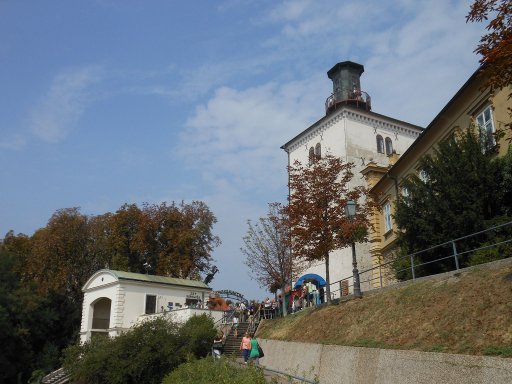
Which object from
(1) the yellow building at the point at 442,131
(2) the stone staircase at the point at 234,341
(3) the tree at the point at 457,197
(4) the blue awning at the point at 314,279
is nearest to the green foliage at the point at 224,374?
Result: (1) the yellow building at the point at 442,131

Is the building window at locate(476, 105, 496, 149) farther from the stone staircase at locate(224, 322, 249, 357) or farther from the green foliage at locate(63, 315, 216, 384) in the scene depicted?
the stone staircase at locate(224, 322, 249, 357)

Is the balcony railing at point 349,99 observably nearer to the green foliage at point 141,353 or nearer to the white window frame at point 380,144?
the white window frame at point 380,144

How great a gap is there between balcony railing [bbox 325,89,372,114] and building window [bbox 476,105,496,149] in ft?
79.2

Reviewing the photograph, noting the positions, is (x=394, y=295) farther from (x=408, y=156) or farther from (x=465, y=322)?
(x=408, y=156)

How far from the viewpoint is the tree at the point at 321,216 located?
73.4 feet

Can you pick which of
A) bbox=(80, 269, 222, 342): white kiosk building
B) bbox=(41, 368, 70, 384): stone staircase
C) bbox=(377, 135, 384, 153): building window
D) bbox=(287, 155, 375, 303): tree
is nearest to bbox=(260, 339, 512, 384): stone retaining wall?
bbox=(287, 155, 375, 303): tree

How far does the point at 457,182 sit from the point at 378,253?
15005mm

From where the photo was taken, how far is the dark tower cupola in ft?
148

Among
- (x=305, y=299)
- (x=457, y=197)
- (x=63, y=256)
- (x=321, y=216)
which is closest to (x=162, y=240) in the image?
(x=63, y=256)

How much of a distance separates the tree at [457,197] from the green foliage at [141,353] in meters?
12.2

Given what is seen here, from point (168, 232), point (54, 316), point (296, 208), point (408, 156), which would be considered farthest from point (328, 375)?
point (54, 316)

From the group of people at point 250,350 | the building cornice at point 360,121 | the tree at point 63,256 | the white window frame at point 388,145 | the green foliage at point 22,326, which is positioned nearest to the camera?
the group of people at point 250,350

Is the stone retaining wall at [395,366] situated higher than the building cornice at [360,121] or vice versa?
the building cornice at [360,121]

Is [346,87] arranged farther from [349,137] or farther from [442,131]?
[442,131]
